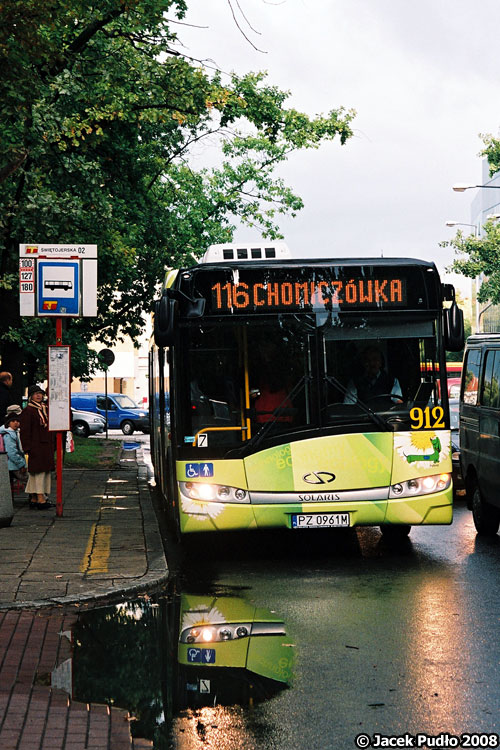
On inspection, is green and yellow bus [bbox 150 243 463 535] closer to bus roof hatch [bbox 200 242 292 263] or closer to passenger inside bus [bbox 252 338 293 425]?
passenger inside bus [bbox 252 338 293 425]

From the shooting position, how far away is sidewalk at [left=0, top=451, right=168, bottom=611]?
9289 millimetres

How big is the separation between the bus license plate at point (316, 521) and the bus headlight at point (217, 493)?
1.63 feet

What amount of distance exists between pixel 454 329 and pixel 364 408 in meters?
1.11

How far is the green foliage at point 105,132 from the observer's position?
46.4 ft

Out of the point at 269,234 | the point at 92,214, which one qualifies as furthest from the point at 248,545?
the point at 269,234

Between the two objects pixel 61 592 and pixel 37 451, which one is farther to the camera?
pixel 37 451

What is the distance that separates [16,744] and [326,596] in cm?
435

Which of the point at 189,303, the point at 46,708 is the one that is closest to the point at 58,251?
the point at 189,303

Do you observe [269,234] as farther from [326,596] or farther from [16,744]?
[16,744]

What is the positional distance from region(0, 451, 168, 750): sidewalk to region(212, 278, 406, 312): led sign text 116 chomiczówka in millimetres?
2515

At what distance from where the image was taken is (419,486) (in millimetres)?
11188

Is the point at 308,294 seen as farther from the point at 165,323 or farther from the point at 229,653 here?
the point at 229,653

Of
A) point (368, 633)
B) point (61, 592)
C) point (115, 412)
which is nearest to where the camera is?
point (368, 633)

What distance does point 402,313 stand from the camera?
36.9 feet
